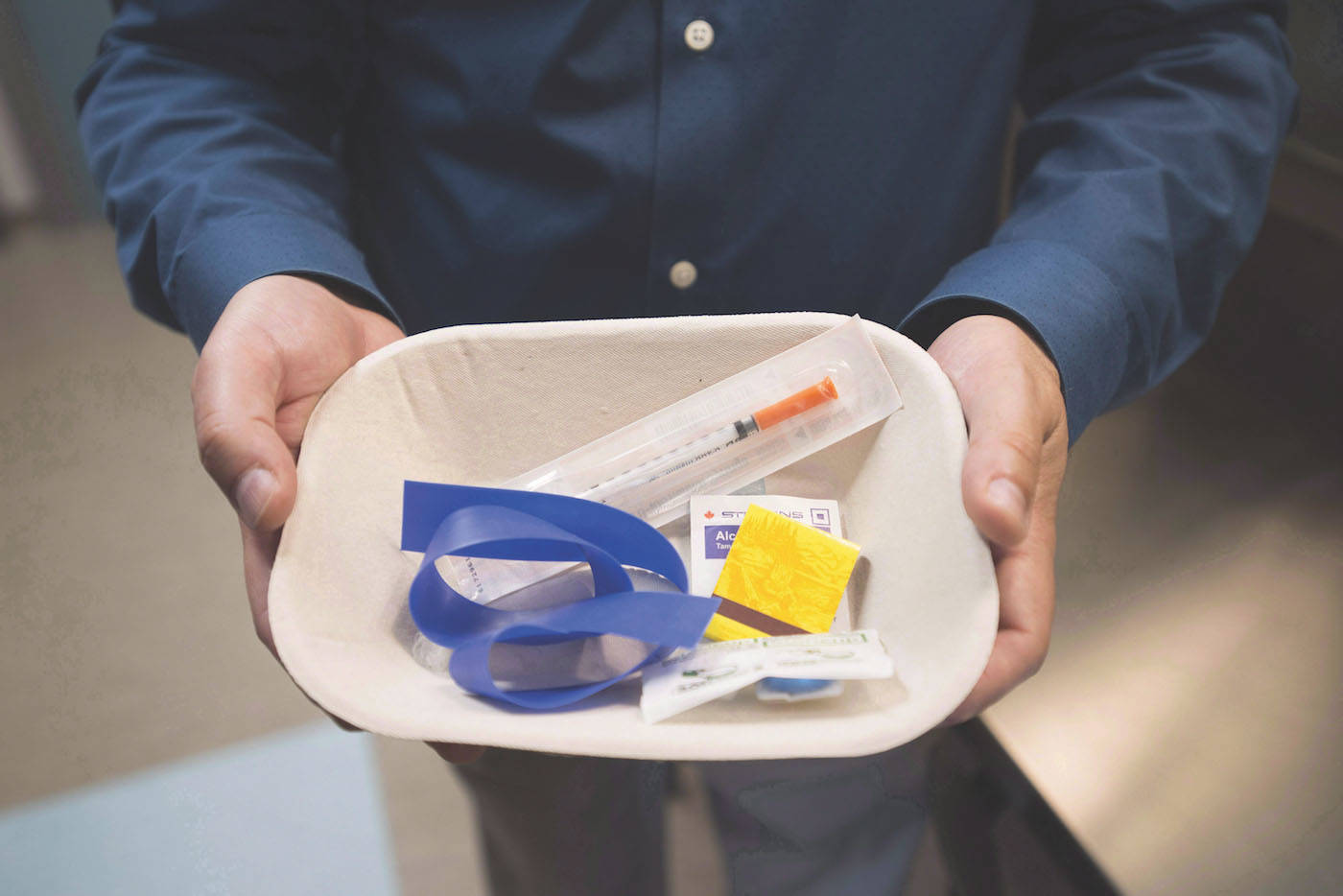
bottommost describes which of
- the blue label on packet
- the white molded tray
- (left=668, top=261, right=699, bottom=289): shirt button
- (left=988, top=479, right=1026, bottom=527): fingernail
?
the blue label on packet

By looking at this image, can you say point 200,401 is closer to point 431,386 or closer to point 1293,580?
point 431,386

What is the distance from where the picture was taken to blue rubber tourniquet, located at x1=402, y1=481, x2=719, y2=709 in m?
0.39

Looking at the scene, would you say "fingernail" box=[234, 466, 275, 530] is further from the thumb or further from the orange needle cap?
the orange needle cap

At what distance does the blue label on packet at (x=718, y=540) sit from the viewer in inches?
18.1

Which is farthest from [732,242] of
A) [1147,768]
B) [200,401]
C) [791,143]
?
[1147,768]

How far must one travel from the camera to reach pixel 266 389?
17.0 inches

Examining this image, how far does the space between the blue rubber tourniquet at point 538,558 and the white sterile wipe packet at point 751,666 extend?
0.01m

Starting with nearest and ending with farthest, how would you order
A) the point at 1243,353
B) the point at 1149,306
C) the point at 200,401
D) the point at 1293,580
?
the point at 200,401 < the point at 1149,306 < the point at 1293,580 < the point at 1243,353

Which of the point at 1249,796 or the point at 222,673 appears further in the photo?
the point at 222,673

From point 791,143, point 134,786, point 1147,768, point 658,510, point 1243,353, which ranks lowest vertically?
point 134,786

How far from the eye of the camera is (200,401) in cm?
42

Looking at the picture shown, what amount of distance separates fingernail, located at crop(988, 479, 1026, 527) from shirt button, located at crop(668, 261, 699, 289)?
27 centimetres

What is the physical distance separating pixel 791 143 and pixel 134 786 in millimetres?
822

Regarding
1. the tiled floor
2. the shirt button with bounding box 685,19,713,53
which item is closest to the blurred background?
the tiled floor
